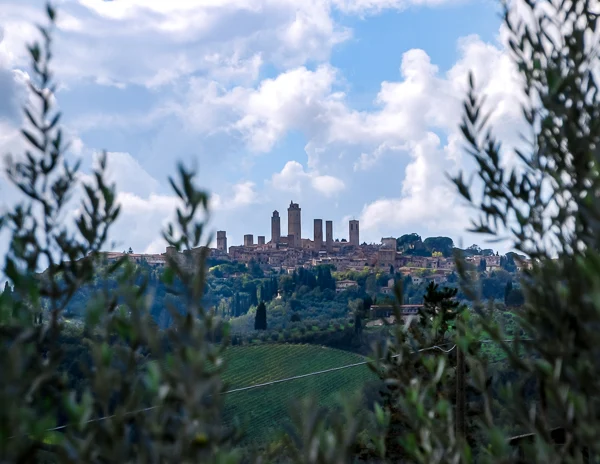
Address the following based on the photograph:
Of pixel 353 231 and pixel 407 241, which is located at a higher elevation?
pixel 353 231

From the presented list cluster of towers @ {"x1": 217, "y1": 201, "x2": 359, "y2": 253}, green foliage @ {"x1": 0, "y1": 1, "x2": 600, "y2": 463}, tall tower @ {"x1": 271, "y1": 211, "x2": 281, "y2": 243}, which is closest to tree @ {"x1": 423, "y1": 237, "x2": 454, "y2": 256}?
cluster of towers @ {"x1": 217, "y1": 201, "x2": 359, "y2": 253}

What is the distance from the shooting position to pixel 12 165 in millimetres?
2320

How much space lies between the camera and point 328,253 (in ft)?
346

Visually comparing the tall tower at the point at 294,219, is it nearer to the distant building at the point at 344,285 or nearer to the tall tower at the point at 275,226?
the tall tower at the point at 275,226

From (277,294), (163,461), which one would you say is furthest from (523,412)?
(277,294)

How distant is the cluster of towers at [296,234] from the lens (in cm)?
10775

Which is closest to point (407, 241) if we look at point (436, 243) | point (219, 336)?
point (436, 243)

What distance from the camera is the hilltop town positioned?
295 feet

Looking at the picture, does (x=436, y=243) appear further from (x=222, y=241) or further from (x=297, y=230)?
(x=222, y=241)

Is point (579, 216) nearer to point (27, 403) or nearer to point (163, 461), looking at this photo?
point (163, 461)

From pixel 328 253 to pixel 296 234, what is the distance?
8.22 meters

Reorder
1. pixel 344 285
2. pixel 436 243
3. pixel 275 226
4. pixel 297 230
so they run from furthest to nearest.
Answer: pixel 275 226 < pixel 297 230 < pixel 436 243 < pixel 344 285

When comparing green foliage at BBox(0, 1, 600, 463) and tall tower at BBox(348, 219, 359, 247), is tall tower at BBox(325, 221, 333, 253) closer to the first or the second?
tall tower at BBox(348, 219, 359, 247)

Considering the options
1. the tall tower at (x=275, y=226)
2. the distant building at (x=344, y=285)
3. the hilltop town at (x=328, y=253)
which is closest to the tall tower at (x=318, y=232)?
the hilltop town at (x=328, y=253)
